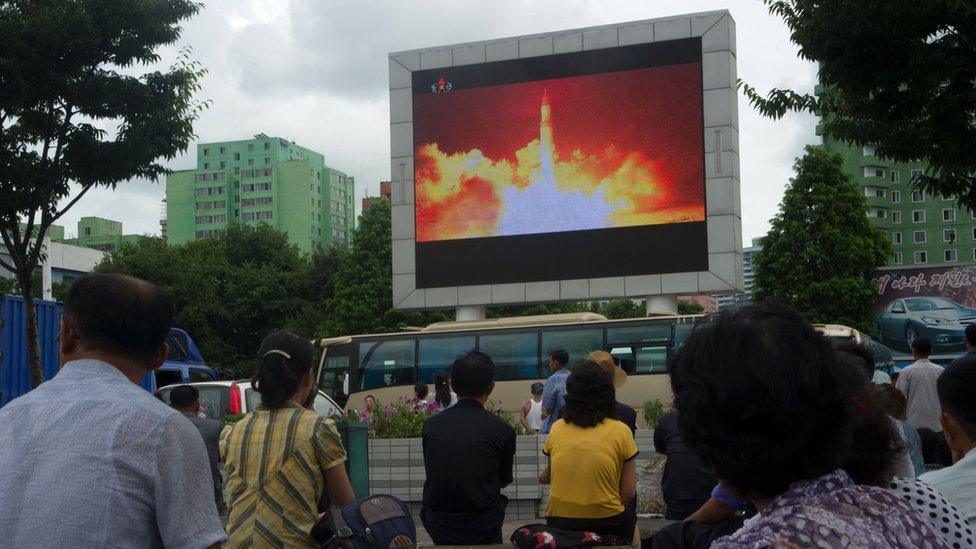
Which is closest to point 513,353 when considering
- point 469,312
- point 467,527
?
point 469,312

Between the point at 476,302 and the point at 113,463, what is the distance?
23.4 metres

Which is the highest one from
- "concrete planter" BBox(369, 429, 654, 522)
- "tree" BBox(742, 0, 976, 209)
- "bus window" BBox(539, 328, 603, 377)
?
"tree" BBox(742, 0, 976, 209)

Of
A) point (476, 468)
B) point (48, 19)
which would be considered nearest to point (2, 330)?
point (48, 19)

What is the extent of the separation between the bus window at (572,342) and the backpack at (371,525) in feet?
67.3

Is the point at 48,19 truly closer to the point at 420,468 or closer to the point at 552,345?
the point at 420,468

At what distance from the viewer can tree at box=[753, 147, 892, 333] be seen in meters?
42.2

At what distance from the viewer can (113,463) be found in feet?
7.63

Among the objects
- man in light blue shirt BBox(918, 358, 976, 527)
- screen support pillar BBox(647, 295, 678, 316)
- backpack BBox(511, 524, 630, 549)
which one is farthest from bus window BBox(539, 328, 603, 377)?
man in light blue shirt BBox(918, 358, 976, 527)

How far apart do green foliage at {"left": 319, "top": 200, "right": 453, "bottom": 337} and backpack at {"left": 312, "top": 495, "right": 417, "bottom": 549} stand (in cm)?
4234

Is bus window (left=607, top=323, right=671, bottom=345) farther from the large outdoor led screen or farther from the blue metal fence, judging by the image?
the blue metal fence

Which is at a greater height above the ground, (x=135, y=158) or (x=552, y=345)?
(x=135, y=158)

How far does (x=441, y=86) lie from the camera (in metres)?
26.6

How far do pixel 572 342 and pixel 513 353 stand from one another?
1.46 meters

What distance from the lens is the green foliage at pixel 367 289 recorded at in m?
47.2
